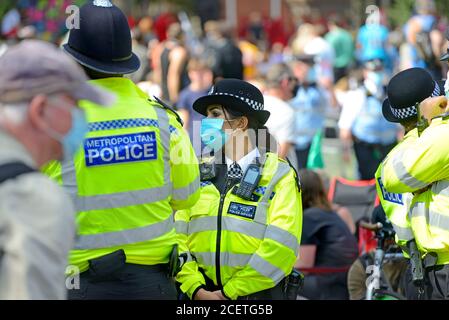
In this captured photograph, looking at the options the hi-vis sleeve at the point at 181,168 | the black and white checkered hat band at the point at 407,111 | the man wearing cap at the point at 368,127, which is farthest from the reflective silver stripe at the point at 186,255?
the man wearing cap at the point at 368,127

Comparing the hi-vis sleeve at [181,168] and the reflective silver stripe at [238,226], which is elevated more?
the hi-vis sleeve at [181,168]

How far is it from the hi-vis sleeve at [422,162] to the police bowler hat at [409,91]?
0.39m

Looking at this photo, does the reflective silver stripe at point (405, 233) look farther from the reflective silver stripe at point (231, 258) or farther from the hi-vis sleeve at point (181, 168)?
the hi-vis sleeve at point (181, 168)

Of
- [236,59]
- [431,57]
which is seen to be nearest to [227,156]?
[236,59]

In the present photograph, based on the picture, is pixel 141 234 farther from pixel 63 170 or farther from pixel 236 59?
pixel 236 59

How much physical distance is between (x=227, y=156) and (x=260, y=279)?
64cm

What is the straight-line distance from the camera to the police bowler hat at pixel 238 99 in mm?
4922


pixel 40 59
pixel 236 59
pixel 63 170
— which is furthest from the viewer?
pixel 236 59

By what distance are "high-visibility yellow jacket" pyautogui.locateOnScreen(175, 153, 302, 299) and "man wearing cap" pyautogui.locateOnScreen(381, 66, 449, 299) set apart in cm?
49

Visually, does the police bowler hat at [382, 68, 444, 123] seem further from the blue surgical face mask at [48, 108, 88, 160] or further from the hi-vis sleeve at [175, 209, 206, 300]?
the blue surgical face mask at [48, 108, 88, 160]

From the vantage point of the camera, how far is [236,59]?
37.5 ft

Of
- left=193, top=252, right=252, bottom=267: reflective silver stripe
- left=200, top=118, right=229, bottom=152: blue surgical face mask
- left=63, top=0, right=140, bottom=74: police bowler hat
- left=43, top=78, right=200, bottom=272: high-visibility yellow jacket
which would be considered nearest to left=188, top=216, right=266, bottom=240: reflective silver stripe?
left=193, top=252, right=252, bottom=267: reflective silver stripe

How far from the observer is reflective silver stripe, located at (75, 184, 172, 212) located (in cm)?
398

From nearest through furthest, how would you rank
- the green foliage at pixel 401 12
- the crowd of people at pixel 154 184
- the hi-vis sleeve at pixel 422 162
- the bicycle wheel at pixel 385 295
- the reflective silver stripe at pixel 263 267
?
the crowd of people at pixel 154 184 < the hi-vis sleeve at pixel 422 162 < the reflective silver stripe at pixel 263 267 < the bicycle wheel at pixel 385 295 < the green foliage at pixel 401 12
